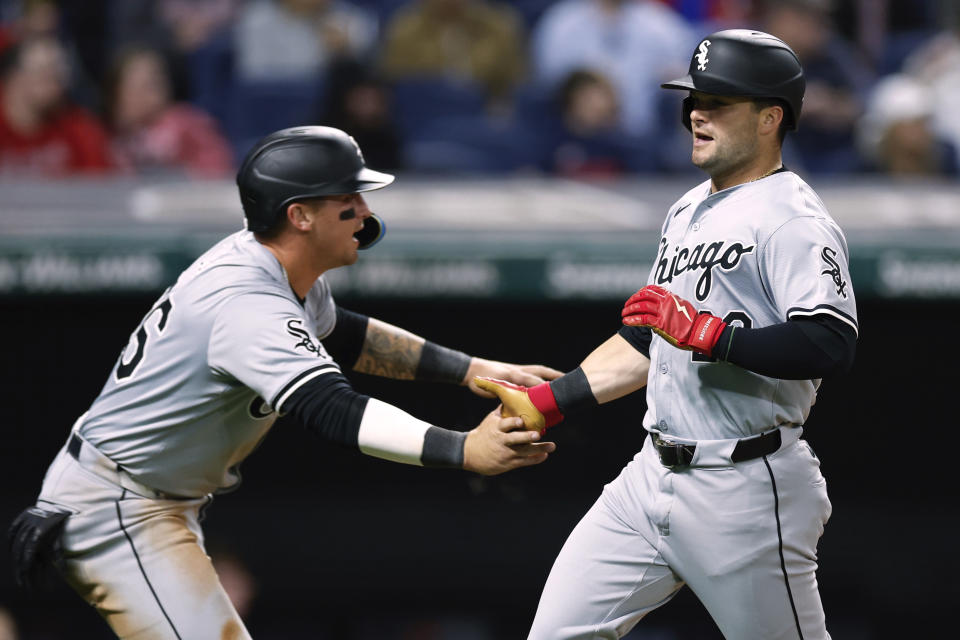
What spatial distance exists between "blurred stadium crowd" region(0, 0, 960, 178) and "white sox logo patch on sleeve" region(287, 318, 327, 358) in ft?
11.3

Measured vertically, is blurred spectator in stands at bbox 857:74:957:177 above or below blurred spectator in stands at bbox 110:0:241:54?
below

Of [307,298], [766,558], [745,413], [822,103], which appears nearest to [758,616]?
[766,558]

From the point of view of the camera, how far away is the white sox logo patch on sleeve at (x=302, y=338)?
101 inches

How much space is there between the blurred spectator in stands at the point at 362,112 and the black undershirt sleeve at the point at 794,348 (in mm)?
3757

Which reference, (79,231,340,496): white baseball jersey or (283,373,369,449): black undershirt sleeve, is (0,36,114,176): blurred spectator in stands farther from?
(283,373,369,449): black undershirt sleeve

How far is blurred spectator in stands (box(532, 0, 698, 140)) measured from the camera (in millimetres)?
6586

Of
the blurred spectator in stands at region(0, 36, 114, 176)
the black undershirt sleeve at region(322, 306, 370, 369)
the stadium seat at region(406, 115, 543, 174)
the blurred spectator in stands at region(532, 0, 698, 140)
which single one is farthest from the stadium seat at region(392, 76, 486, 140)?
the black undershirt sleeve at region(322, 306, 370, 369)

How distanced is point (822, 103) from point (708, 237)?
423 centimetres

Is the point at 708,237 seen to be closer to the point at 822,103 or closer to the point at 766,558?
the point at 766,558

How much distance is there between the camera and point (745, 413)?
2.55 metres

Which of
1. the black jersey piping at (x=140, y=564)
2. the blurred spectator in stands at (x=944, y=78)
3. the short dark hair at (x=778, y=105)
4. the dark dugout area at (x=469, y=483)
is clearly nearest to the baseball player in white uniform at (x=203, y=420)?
the black jersey piping at (x=140, y=564)

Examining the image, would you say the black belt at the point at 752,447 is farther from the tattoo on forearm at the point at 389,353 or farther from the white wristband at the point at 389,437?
the tattoo on forearm at the point at 389,353

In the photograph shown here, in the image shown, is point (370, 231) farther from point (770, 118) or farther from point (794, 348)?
point (794, 348)

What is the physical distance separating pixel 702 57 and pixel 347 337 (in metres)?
1.17
